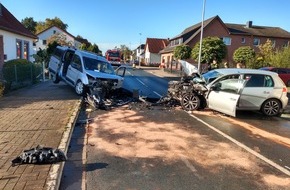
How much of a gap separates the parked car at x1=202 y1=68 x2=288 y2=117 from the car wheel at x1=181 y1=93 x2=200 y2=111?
0.57 meters

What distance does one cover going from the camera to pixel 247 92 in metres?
11.7

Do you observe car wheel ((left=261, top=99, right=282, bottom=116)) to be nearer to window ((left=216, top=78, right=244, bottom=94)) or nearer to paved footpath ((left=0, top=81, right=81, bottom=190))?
window ((left=216, top=78, right=244, bottom=94))

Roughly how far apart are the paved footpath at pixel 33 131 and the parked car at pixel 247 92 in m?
5.13

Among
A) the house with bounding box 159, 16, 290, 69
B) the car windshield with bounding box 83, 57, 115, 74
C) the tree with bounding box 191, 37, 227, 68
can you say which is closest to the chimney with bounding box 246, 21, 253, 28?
the house with bounding box 159, 16, 290, 69

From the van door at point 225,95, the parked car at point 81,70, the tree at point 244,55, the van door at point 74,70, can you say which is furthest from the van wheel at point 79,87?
the tree at point 244,55

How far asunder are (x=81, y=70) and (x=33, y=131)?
7328mm

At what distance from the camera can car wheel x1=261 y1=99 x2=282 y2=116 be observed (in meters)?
12.1

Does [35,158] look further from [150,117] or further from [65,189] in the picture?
[150,117]

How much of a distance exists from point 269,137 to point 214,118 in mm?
2604

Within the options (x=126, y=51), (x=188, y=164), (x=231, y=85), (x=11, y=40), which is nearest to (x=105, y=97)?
(x=231, y=85)

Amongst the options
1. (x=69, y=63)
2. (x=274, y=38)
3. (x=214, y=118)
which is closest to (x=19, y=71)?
(x=69, y=63)

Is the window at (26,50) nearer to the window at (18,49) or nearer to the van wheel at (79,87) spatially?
the window at (18,49)

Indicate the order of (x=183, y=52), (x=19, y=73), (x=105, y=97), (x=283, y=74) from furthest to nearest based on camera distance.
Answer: (x=183, y=52)
(x=283, y=74)
(x=19, y=73)
(x=105, y=97)

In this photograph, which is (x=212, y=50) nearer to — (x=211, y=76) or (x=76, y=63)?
(x=76, y=63)
